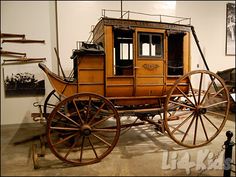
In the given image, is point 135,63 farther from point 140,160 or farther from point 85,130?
point 140,160

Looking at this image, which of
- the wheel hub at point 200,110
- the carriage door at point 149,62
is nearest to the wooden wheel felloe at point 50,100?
the carriage door at point 149,62

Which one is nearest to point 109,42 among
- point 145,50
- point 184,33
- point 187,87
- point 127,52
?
point 145,50

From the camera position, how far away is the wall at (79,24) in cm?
202

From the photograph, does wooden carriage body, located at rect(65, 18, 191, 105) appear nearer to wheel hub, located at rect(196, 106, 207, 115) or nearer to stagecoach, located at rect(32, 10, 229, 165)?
stagecoach, located at rect(32, 10, 229, 165)

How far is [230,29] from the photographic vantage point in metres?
6.31

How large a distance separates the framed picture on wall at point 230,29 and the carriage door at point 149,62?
13.5 feet

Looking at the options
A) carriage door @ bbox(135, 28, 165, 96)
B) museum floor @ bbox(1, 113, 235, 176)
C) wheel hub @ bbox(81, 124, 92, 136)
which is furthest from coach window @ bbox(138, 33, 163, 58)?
museum floor @ bbox(1, 113, 235, 176)

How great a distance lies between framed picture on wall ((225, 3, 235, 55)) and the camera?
20.5 feet

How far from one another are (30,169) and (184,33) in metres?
2.72

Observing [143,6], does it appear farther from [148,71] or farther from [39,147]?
[39,147]

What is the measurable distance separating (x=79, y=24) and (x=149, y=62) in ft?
6.01

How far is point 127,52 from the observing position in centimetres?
372

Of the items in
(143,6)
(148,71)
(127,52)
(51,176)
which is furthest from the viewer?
(143,6)

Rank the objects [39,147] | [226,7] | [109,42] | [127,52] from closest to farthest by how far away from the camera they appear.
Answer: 1. [109,42]
2. [39,147]
3. [127,52]
4. [226,7]
